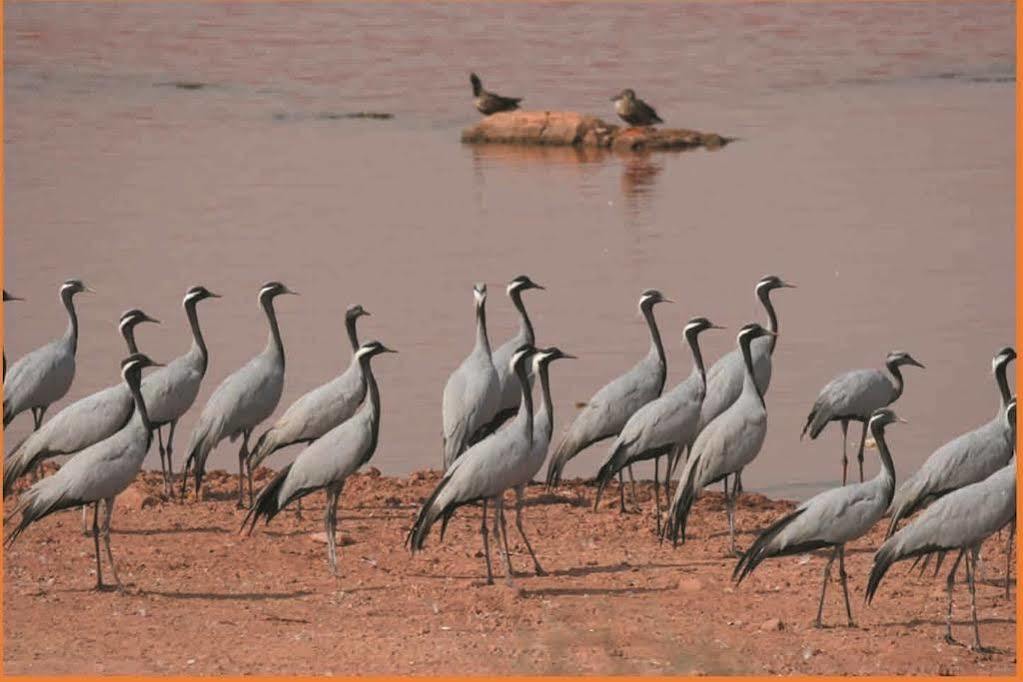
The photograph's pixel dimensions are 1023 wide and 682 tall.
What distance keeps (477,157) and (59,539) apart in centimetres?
1717

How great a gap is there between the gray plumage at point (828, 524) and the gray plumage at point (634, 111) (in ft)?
61.6

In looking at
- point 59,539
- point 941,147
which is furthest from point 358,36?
point 59,539

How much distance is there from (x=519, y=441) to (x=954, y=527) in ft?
7.81

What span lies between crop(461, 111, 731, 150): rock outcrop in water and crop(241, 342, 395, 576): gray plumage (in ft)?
58.0

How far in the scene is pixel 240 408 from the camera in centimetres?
1523

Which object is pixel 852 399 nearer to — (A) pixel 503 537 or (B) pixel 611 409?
(B) pixel 611 409

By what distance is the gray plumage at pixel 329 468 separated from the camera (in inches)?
531

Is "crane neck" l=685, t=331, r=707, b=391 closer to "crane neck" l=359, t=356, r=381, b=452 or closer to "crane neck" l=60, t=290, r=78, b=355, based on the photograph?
"crane neck" l=359, t=356, r=381, b=452

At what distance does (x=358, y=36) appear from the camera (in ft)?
145

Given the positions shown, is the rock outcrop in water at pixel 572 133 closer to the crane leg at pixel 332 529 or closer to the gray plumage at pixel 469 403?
the gray plumage at pixel 469 403

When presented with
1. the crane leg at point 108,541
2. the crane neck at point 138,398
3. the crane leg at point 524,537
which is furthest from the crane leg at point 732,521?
the crane leg at point 108,541

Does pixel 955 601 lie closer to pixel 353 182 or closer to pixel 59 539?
pixel 59 539

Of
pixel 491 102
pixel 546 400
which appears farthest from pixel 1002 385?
pixel 491 102

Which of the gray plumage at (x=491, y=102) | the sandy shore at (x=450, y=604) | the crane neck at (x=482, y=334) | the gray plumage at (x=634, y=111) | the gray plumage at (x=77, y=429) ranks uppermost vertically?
the gray plumage at (x=491, y=102)
